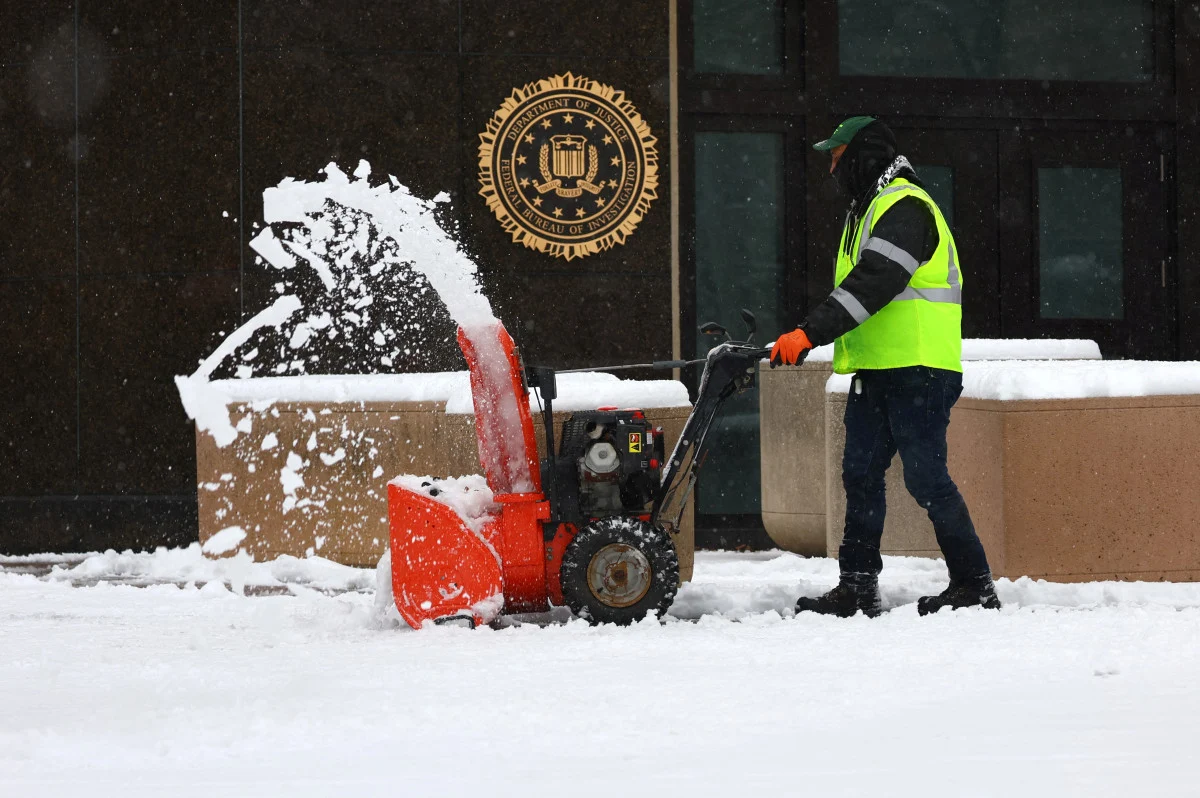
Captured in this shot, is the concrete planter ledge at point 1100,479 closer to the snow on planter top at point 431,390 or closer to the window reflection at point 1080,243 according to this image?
the snow on planter top at point 431,390

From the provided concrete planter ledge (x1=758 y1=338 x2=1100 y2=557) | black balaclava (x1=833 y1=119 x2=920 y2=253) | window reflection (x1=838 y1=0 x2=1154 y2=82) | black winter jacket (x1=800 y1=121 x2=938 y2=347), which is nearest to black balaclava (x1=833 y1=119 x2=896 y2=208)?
black balaclava (x1=833 y1=119 x2=920 y2=253)

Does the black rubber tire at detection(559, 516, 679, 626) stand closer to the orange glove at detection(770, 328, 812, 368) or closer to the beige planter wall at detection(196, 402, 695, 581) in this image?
the orange glove at detection(770, 328, 812, 368)

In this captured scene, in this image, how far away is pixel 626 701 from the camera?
3732 millimetres

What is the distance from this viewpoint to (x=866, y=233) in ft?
17.1

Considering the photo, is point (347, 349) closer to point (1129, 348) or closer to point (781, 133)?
point (781, 133)

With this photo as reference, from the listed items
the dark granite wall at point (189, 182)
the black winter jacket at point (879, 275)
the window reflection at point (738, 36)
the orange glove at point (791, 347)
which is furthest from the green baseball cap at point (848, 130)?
the window reflection at point (738, 36)

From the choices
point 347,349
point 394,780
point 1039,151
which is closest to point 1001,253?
point 1039,151

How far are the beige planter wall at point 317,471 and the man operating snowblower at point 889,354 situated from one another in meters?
2.36

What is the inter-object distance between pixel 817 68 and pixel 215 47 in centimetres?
402

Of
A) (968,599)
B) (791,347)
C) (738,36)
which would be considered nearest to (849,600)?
(968,599)

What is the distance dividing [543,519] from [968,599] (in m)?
1.69

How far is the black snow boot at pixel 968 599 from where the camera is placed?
5.16 meters

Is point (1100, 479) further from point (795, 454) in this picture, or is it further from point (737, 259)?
point (737, 259)

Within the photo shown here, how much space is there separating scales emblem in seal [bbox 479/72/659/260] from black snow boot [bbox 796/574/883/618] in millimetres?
3923
